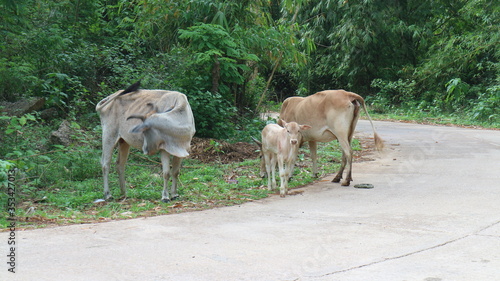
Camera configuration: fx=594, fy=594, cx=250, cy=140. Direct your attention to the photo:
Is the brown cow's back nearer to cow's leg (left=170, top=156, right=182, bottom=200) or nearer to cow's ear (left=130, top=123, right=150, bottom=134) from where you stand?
cow's leg (left=170, top=156, right=182, bottom=200)

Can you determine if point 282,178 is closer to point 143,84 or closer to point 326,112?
point 326,112

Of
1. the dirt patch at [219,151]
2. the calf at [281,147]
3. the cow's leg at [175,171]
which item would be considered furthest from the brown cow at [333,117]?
the cow's leg at [175,171]

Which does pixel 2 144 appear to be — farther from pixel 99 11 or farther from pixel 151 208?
pixel 99 11

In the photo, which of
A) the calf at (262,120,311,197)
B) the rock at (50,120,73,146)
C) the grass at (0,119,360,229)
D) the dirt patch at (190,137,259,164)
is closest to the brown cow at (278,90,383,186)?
the grass at (0,119,360,229)

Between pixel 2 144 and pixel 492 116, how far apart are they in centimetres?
1767

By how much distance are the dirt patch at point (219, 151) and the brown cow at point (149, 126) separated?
304 cm

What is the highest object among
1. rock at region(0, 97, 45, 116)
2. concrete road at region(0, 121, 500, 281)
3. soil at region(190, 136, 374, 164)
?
concrete road at region(0, 121, 500, 281)

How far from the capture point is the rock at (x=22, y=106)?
1275 cm

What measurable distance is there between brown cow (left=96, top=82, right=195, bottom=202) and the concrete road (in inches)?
44.9

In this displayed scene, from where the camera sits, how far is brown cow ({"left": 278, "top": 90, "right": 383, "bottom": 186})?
1033cm

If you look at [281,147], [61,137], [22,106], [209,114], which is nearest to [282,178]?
[281,147]

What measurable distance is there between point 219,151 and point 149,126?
4.22 metres

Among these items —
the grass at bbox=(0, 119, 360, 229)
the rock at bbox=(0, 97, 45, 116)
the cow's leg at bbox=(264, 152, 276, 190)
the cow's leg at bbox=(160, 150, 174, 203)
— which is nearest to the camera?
the grass at bbox=(0, 119, 360, 229)

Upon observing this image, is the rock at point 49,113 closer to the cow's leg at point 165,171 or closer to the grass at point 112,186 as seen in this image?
the grass at point 112,186
